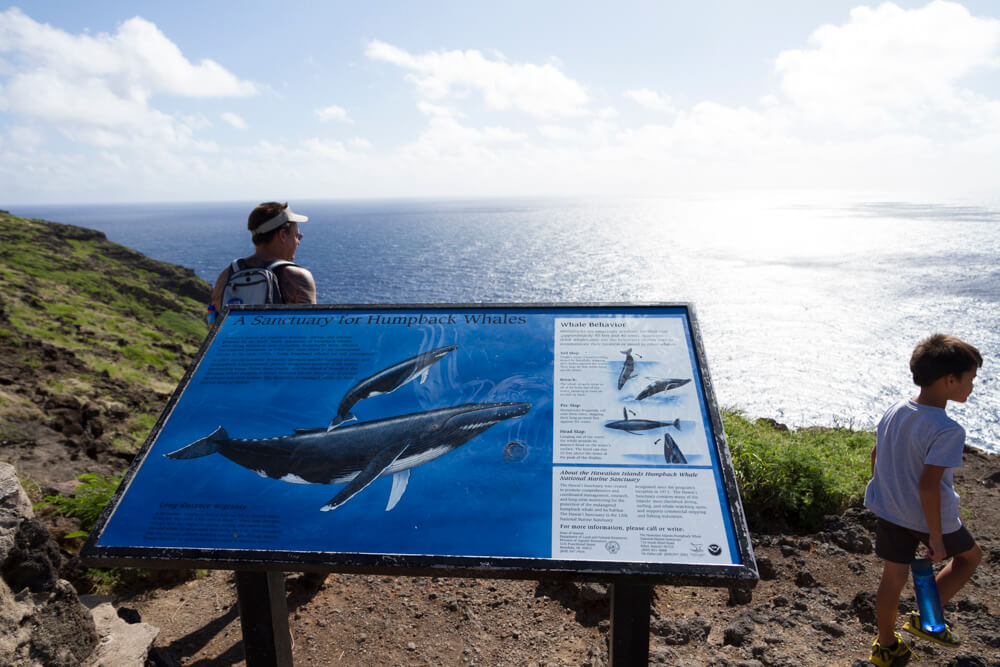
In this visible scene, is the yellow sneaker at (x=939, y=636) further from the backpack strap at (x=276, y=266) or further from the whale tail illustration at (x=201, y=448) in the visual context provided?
the backpack strap at (x=276, y=266)

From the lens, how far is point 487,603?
4113 mm

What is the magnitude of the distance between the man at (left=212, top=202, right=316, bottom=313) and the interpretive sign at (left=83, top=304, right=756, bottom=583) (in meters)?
0.61

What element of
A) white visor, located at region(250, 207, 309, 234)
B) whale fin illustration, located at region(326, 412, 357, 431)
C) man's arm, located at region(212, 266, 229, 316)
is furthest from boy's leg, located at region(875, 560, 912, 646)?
man's arm, located at region(212, 266, 229, 316)

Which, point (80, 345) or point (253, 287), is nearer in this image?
point (253, 287)

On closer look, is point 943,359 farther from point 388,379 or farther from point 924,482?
point 388,379

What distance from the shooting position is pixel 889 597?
3260mm

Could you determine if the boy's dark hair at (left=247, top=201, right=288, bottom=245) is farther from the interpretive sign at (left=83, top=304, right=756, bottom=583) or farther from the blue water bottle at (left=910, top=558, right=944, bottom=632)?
the blue water bottle at (left=910, top=558, right=944, bottom=632)

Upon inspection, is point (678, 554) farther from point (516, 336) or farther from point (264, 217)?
point (264, 217)

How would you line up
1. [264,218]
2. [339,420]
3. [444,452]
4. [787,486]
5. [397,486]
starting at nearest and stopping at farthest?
[397,486], [444,452], [339,420], [264,218], [787,486]

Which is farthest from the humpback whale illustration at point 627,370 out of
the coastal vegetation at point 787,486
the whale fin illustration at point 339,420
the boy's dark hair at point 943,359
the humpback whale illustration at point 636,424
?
the coastal vegetation at point 787,486

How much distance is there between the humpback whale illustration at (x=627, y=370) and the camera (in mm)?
2844

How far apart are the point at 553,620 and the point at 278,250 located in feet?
10.0

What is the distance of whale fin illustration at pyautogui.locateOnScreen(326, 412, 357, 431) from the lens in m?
2.75

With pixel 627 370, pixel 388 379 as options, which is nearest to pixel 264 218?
pixel 388 379
